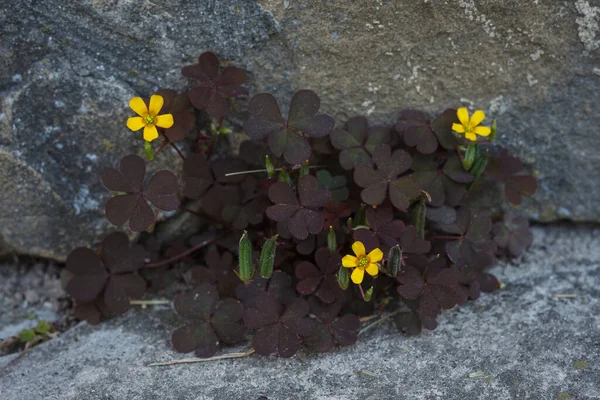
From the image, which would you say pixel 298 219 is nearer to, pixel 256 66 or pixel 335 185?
pixel 335 185

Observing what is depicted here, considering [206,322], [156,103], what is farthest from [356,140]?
[206,322]

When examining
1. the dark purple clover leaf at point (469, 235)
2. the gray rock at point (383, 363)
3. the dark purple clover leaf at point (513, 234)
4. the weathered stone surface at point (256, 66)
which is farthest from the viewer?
the dark purple clover leaf at point (513, 234)

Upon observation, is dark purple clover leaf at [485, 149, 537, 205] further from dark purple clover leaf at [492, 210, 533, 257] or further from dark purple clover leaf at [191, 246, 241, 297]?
dark purple clover leaf at [191, 246, 241, 297]

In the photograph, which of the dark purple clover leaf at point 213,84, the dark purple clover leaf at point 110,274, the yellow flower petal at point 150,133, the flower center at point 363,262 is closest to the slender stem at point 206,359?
the dark purple clover leaf at point 110,274

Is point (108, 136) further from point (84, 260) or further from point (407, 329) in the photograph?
point (407, 329)

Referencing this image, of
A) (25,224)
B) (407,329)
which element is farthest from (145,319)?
(407,329)

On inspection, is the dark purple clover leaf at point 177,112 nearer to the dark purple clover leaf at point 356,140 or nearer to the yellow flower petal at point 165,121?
the yellow flower petal at point 165,121

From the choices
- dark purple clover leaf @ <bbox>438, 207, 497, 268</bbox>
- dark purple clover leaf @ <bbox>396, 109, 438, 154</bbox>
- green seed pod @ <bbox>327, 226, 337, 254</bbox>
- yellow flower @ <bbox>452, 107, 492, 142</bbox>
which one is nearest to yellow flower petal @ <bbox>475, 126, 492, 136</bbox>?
yellow flower @ <bbox>452, 107, 492, 142</bbox>
